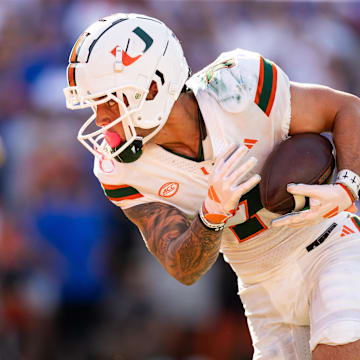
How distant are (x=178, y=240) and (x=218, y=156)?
36 cm

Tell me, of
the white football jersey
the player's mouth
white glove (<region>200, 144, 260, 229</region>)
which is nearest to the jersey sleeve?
the white football jersey

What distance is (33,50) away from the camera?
244 inches

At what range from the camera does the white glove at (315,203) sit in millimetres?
2652

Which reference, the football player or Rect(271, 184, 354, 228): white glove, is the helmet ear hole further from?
Rect(271, 184, 354, 228): white glove

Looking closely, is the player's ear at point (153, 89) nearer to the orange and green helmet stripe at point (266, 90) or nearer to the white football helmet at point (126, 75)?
the white football helmet at point (126, 75)

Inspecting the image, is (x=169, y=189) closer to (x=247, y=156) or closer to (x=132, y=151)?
(x=132, y=151)

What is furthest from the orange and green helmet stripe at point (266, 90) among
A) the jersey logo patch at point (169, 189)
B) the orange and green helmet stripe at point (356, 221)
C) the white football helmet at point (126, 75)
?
the orange and green helmet stripe at point (356, 221)

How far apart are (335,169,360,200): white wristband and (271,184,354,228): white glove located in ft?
0.15

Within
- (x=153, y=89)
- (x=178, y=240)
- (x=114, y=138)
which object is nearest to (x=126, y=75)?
(x=153, y=89)

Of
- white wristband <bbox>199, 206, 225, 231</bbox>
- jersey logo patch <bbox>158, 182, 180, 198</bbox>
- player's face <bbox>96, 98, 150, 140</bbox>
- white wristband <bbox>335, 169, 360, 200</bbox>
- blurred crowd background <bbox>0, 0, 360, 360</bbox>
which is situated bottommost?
blurred crowd background <bbox>0, 0, 360, 360</bbox>

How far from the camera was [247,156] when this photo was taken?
292cm

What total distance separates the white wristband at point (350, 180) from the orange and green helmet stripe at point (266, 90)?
0.39 m

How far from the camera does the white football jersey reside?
2893 millimetres

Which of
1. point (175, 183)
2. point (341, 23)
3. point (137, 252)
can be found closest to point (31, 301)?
point (137, 252)
